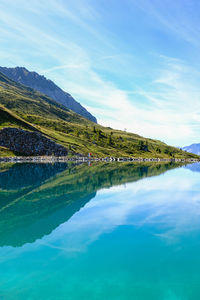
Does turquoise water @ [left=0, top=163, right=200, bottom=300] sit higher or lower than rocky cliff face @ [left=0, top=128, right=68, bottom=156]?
lower

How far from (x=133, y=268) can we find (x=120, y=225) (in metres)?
9.91

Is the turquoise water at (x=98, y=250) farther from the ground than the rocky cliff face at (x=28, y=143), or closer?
closer

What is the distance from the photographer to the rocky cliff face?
143 metres

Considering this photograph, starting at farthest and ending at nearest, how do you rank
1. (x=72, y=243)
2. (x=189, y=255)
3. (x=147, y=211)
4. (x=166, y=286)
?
(x=147, y=211) < (x=72, y=243) < (x=189, y=255) < (x=166, y=286)

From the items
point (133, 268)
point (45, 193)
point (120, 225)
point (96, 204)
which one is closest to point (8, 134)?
point (45, 193)

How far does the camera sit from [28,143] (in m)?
→ 154

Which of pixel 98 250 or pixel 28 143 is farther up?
pixel 28 143

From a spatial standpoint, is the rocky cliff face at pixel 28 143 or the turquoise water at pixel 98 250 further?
the rocky cliff face at pixel 28 143

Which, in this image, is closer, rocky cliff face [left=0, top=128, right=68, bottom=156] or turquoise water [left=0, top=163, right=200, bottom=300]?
turquoise water [left=0, top=163, right=200, bottom=300]

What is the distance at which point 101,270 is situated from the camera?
14633 mm

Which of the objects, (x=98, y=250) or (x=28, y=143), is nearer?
(x=98, y=250)

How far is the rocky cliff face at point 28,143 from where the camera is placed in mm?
143000

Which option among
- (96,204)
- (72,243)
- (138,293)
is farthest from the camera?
(96,204)

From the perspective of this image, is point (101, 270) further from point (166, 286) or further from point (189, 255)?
point (189, 255)
